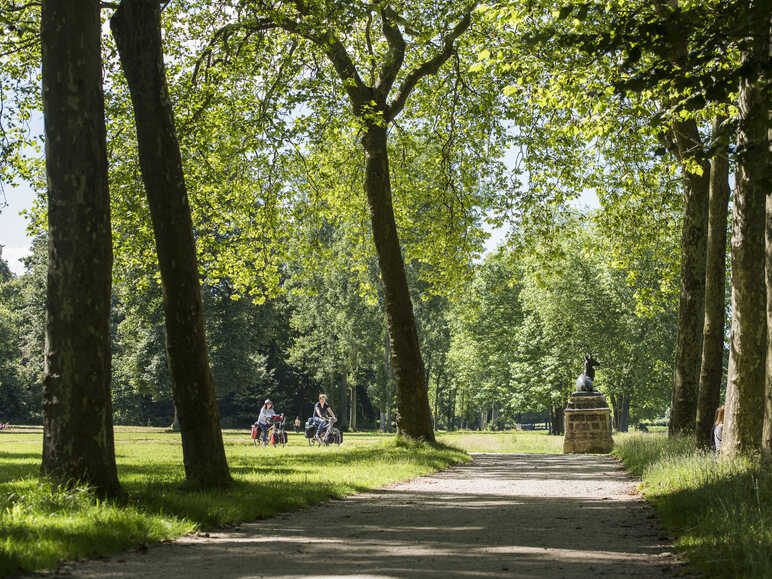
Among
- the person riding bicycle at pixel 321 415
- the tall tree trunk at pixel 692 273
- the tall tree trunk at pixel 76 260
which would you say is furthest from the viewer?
the person riding bicycle at pixel 321 415

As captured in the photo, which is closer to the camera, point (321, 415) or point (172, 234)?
point (172, 234)

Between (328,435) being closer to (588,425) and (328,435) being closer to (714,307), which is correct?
(588,425)

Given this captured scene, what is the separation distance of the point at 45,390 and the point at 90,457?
0.79m

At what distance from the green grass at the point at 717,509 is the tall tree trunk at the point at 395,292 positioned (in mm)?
7113

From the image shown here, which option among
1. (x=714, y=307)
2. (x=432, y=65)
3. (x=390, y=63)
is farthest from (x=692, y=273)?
(x=390, y=63)

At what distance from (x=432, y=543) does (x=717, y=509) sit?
2553 millimetres

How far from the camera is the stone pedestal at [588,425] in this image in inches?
1030

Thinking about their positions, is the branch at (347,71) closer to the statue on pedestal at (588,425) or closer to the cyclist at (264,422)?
the cyclist at (264,422)

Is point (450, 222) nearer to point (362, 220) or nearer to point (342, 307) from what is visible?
point (362, 220)

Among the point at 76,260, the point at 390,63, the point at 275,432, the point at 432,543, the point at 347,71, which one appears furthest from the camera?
Result: the point at 275,432

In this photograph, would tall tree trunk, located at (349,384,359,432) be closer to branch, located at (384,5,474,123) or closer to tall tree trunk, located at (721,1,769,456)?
branch, located at (384,5,474,123)

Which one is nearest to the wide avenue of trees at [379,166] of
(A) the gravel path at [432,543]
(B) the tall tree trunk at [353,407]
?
(A) the gravel path at [432,543]

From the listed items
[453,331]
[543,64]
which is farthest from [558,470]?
[453,331]

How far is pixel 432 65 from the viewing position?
1944cm
